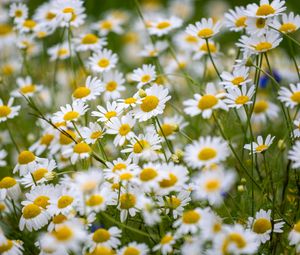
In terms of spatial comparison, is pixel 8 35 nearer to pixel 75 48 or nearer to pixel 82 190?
pixel 75 48

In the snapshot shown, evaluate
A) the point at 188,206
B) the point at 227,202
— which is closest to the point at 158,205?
the point at 188,206

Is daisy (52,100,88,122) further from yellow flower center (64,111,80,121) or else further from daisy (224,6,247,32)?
daisy (224,6,247,32)

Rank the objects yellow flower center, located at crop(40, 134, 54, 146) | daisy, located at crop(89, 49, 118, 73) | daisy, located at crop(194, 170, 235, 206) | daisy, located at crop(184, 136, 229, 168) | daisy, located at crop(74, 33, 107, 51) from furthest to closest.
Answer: daisy, located at crop(74, 33, 107, 51)
daisy, located at crop(89, 49, 118, 73)
yellow flower center, located at crop(40, 134, 54, 146)
daisy, located at crop(184, 136, 229, 168)
daisy, located at crop(194, 170, 235, 206)

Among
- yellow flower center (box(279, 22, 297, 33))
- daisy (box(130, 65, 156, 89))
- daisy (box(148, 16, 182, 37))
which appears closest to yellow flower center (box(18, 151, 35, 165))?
daisy (box(130, 65, 156, 89))

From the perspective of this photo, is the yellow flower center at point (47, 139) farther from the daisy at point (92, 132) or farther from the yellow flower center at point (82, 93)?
the daisy at point (92, 132)

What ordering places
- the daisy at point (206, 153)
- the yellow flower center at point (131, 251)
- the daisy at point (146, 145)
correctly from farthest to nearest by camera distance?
the daisy at point (146, 145) < the yellow flower center at point (131, 251) < the daisy at point (206, 153)

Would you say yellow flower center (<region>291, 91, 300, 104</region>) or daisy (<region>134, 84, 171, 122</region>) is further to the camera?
daisy (<region>134, 84, 171, 122</region>)

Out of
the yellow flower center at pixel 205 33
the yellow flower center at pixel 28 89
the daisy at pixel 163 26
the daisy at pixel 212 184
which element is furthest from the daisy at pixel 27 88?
the daisy at pixel 212 184
